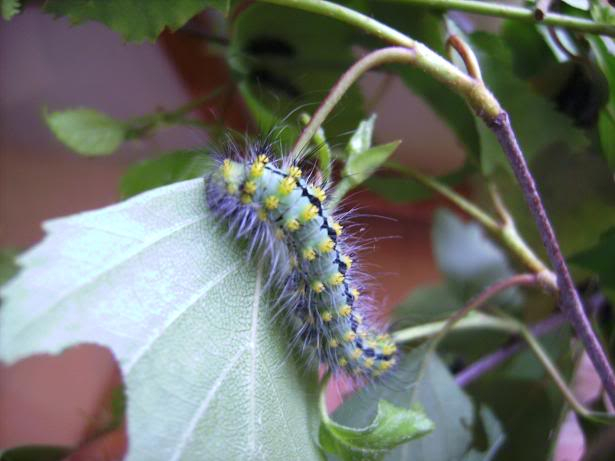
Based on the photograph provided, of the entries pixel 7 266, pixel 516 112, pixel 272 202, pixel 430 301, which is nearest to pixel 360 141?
pixel 272 202

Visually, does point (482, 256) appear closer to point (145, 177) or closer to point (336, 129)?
point (336, 129)

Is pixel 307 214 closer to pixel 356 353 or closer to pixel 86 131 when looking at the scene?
pixel 356 353

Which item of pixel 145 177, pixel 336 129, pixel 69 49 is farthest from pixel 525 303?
pixel 69 49

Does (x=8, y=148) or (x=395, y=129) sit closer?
(x=8, y=148)

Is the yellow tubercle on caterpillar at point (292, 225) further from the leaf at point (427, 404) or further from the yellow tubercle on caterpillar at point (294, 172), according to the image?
the leaf at point (427, 404)

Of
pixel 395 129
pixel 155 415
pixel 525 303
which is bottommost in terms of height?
pixel 525 303

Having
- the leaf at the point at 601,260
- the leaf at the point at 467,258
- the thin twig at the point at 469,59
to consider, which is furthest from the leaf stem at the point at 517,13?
the leaf at the point at 467,258

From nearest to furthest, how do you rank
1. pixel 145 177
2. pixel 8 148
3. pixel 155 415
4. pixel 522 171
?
1. pixel 155 415
2. pixel 522 171
3. pixel 145 177
4. pixel 8 148

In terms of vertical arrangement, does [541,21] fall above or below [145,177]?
above

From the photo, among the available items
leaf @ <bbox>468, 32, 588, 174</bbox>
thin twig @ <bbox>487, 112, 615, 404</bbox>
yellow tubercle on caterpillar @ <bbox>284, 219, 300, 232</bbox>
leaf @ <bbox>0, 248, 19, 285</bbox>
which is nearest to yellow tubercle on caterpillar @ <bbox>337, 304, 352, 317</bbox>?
yellow tubercle on caterpillar @ <bbox>284, 219, 300, 232</bbox>
